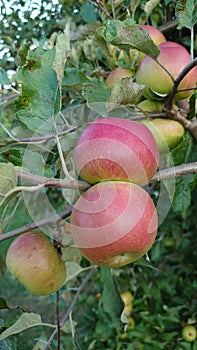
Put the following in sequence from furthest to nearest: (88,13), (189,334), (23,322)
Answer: (189,334) → (88,13) → (23,322)

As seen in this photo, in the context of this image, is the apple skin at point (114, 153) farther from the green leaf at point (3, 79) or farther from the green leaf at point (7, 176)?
the green leaf at point (3, 79)

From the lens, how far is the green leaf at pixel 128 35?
0.65 metres

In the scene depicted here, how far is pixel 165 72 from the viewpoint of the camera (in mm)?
828

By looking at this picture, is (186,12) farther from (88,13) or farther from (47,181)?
(88,13)

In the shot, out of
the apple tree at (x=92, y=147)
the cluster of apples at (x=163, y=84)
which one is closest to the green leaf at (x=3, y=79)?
the apple tree at (x=92, y=147)

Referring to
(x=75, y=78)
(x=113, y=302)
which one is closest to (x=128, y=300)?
(x=113, y=302)

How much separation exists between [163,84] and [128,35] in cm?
19

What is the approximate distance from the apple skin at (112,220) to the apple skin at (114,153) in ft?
0.05

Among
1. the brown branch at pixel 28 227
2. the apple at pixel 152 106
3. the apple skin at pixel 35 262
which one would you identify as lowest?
the apple skin at pixel 35 262

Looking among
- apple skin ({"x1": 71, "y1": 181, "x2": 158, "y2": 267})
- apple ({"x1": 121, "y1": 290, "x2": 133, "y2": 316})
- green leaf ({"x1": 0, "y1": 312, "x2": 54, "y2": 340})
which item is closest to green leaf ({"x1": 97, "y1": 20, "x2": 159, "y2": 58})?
apple skin ({"x1": 71, "y1": 181, "x2": 158, "y2": 267})

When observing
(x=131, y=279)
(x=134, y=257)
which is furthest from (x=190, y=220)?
(x=134, y=257)

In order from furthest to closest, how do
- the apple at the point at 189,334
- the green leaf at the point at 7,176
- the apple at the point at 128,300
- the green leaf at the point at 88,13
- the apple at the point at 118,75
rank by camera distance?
1. the apple at the point at 128,300
2. the apple at the point at 189,334
3. the green leaf at the point at 88,13
4. the apple at the point at 118,75
5. the green leaf at the point at 7,176

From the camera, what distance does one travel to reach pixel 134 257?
0.62 m

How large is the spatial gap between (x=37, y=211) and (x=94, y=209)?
0.28 meters
